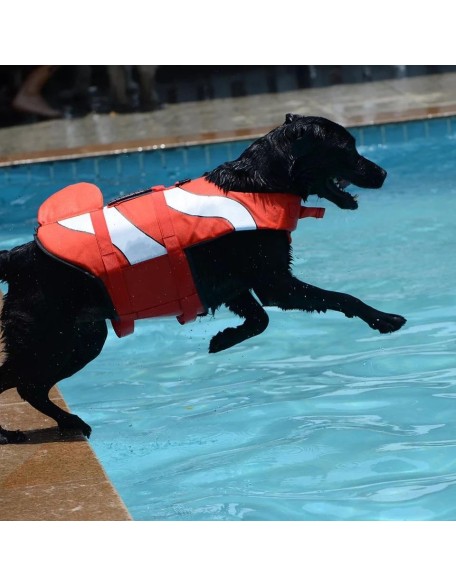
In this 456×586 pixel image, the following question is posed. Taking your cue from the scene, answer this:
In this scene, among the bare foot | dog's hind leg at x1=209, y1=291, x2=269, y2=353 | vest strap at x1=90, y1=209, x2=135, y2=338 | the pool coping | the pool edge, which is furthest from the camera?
the bare foot

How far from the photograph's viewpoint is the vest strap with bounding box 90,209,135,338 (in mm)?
4469

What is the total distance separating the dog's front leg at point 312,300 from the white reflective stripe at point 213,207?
0.30 m

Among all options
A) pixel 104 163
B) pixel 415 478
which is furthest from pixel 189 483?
pixel 104 163

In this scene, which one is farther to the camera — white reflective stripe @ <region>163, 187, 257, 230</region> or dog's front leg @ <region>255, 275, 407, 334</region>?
dog's front leg @ <region>255, 275, 407, 334</region>

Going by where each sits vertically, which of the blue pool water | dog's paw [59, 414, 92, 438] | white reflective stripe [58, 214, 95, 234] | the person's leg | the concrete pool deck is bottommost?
the blue pool water

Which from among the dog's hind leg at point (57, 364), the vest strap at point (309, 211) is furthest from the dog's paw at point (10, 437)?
the vest strap at point (309, 211)

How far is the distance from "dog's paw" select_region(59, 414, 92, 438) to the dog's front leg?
0.99 m

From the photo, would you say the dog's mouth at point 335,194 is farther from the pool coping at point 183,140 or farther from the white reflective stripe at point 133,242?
the pool coping at point 183,140

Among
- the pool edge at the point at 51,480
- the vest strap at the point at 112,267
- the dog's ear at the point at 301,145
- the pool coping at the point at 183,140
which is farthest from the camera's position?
the pool coping at the point at 183,140

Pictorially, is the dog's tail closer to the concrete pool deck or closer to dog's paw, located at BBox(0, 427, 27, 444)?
dog's paw, located at BBox(0, 427, 27, 444)

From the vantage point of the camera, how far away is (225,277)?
4637mm

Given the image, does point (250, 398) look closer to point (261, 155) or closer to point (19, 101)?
point (261, 155)

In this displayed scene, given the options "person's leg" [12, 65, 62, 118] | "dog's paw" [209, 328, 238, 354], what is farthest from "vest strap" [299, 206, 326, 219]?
"person's leg" [12, 65, 62, 118]

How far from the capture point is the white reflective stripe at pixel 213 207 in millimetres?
4523
